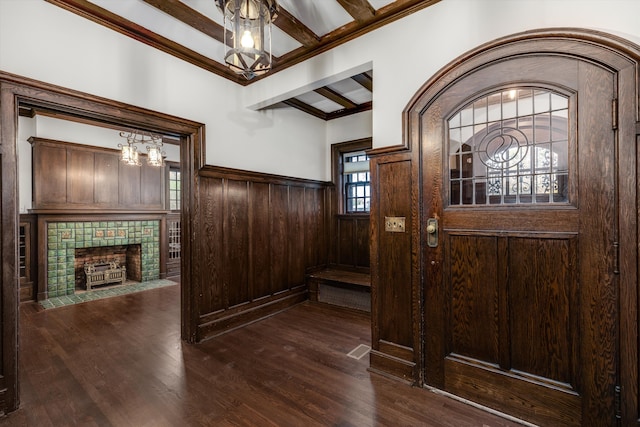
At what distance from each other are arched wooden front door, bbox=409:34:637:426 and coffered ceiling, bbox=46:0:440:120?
0.86 metres

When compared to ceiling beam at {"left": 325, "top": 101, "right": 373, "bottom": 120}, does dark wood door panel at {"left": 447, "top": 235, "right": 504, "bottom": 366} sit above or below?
below

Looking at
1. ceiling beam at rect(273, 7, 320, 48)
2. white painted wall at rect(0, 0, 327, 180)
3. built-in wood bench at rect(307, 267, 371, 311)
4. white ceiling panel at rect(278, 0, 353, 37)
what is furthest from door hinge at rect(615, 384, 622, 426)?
white painted wall at rect(0, 0, 327, 180)

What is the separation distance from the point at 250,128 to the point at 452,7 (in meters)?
2.48

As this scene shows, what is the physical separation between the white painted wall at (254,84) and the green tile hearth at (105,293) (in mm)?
3580

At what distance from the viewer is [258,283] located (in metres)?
3.84

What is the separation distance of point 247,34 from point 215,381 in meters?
2.53

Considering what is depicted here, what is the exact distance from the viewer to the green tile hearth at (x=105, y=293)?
462 centimetres

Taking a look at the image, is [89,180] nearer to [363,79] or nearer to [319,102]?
[319,102]

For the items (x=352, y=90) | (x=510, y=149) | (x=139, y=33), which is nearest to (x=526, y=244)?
(x=510, y=149)

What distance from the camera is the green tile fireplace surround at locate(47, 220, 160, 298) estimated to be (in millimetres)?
4926

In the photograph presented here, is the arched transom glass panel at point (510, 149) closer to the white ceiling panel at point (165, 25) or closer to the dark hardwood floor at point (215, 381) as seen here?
the dark hardwood floor at point (215, 381)

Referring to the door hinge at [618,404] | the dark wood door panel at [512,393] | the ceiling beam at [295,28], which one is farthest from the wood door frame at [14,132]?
the door hinge at [618,404]

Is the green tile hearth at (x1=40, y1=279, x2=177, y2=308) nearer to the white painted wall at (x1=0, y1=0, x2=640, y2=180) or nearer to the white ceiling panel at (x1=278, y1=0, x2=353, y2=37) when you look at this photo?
the white painted wall at (x1=0, y1=0, x2=640, y2=180)

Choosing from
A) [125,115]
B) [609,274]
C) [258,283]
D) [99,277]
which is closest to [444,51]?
[609,274]
